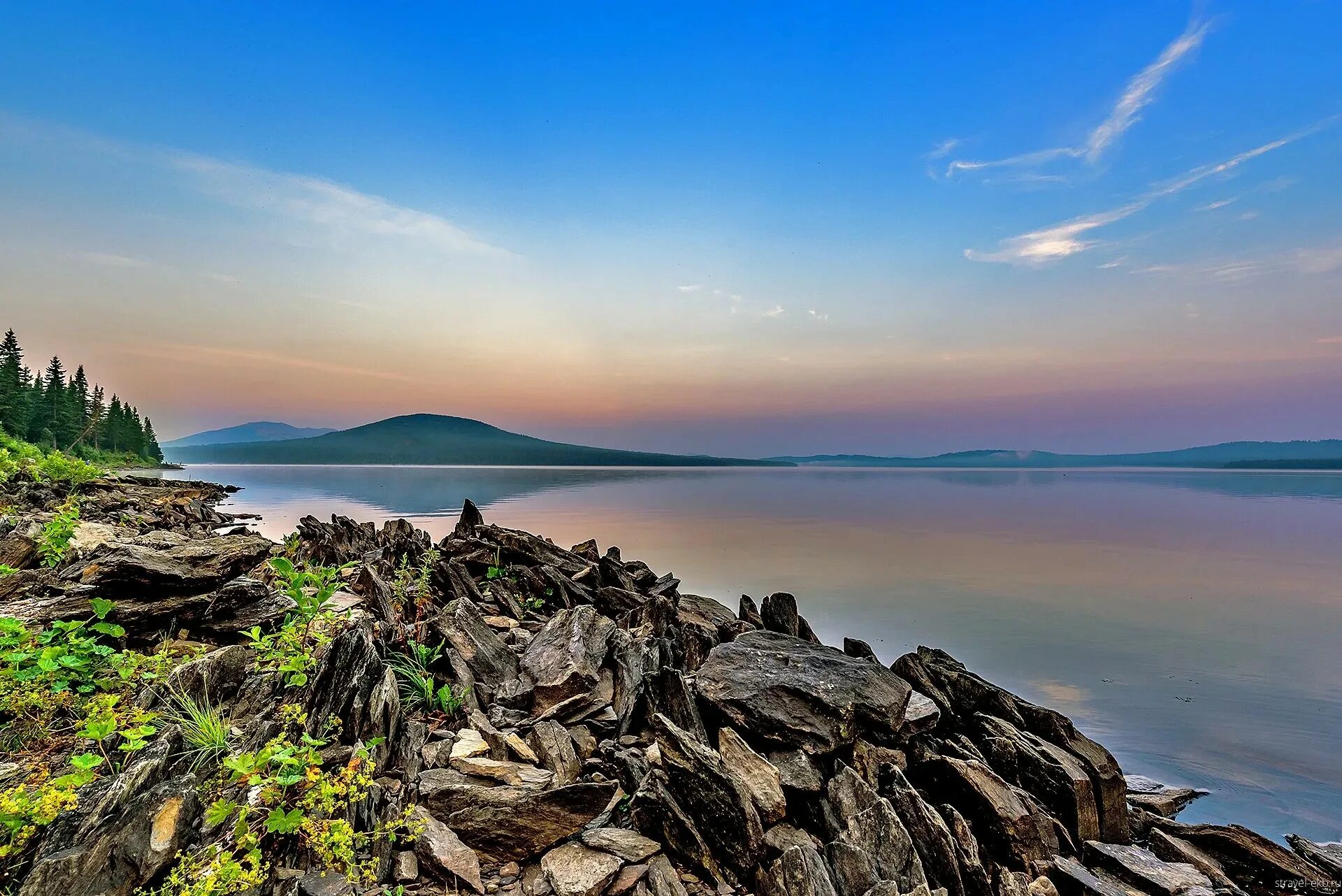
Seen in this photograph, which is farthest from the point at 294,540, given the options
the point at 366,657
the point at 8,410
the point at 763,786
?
the point at 8,410

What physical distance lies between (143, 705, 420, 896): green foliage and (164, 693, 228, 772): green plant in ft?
1.76

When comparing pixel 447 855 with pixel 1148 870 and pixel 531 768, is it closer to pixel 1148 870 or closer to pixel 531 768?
pixel 531 768

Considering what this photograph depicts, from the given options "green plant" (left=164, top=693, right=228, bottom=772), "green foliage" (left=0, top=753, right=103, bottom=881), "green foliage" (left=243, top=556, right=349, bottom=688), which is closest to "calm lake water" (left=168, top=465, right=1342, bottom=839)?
"green foliage" (left=243, top=556, right=349, bottom=688)

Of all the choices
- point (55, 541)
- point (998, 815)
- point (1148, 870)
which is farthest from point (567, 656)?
point (55, 541)

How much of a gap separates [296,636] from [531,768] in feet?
8.92

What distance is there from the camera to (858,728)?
225 inches

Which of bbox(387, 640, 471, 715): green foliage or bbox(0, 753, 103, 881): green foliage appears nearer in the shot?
bbox(0, 753, 103, 881): green foliage

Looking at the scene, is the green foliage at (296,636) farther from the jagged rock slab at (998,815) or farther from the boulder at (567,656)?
the jagged rock slab at (998,815)

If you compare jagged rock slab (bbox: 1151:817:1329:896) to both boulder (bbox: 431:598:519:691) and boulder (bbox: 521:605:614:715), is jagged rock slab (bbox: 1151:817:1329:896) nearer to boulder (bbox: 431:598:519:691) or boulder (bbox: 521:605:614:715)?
boulder (bbox: 521:605:614:715)

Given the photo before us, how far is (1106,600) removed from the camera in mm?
17938

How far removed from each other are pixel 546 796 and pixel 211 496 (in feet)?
181

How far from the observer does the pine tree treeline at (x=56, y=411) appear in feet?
230

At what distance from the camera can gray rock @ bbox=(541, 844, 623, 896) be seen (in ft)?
12.6

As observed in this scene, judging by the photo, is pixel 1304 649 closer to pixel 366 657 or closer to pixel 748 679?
pixel 748 679
